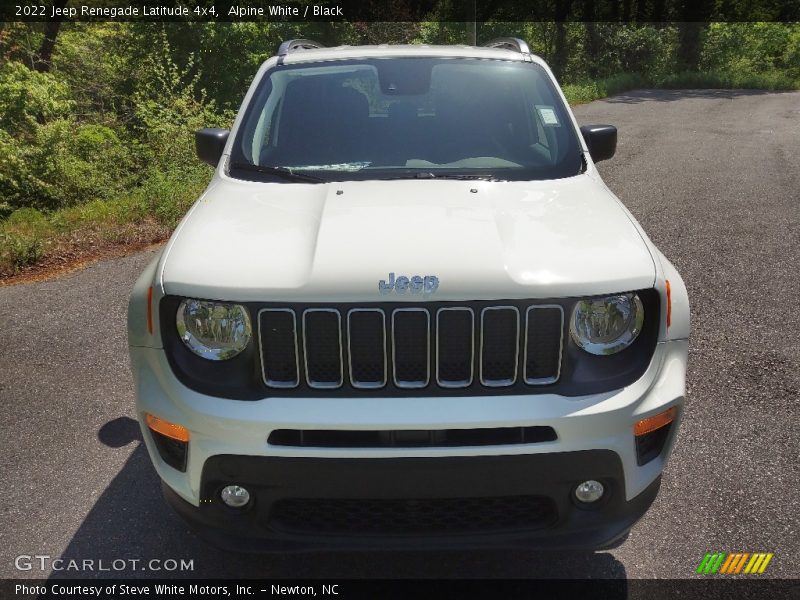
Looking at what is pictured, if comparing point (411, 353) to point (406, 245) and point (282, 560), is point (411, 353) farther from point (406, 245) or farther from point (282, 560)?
point (282, 560)

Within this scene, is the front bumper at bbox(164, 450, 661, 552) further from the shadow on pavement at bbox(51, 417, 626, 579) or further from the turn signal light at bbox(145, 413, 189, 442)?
the shadow on pavement at bbox(51, 417, 626, 579)

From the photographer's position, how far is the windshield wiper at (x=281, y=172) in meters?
3.52

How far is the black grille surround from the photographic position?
2506 mm

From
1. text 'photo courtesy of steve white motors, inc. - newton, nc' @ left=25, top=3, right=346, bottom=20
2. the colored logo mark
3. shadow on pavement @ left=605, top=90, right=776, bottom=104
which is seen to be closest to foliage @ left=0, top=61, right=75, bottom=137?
text 'photo courtesy of steve white motors, inc. - newton, nc' @ left=25, top=3, right=346, bottom=20

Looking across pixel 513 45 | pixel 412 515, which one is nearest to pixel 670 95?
pixel 513 45

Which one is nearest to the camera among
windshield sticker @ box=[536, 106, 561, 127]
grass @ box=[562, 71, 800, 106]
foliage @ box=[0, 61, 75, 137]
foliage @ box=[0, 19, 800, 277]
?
windshield sticker @ box=[536, 106, 561, 127]

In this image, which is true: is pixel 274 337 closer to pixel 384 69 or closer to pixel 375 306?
pixel 375 306

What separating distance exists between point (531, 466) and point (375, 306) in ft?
2.26

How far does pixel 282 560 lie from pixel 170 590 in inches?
17.3

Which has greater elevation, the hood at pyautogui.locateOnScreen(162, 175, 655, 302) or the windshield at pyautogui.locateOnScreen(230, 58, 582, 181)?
the windshield at pyautogui.locateOnScreen(230, 58, 582, 181)

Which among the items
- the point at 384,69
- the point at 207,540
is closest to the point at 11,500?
the point at 207,540

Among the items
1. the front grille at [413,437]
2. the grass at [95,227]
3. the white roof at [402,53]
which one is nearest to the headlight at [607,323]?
the front grille at [413,437]

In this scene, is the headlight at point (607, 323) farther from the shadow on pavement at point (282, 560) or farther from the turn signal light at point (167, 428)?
the turn signal light at point (167, 428)

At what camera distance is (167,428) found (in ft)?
8.49
